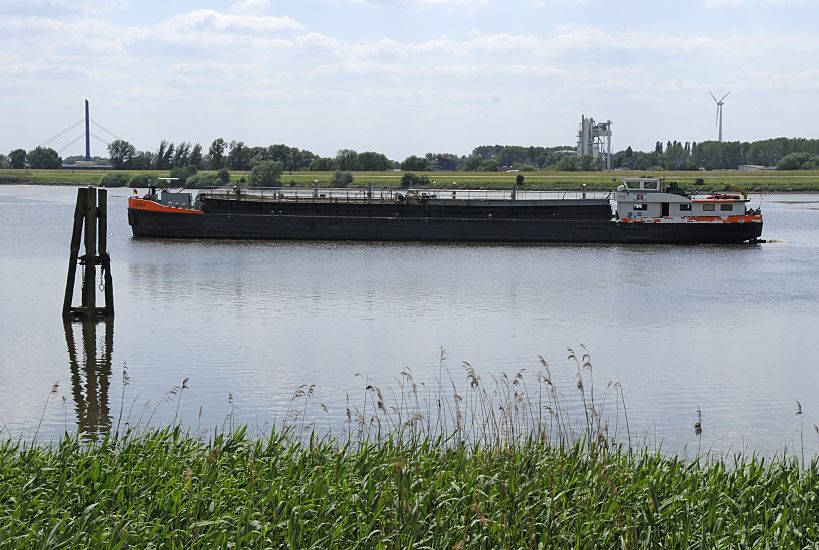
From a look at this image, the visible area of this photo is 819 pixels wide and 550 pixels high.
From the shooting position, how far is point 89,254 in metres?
27.0

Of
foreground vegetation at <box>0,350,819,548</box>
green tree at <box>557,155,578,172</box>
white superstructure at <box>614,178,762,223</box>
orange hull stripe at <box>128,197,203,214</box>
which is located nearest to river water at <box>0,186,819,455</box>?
foreground vegetation at <box>0,350,819,548</box>

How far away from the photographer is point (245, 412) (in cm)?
1731

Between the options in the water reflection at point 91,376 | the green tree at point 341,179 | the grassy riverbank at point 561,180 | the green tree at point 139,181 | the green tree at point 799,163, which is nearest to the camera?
the water reflection at point 91,376

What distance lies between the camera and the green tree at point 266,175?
129375mm

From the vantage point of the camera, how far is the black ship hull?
57656mm

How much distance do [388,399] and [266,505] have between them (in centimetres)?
822

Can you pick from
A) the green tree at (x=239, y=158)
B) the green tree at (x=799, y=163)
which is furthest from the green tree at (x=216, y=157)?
the green tree at (x=799, y=163)

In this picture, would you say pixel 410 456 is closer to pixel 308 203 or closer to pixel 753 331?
pixel 753 331

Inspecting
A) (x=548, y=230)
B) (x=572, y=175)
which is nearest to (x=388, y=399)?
(x=548, y=230)

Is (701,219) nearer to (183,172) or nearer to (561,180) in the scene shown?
(561,180)

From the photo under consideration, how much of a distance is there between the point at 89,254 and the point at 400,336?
8.71m

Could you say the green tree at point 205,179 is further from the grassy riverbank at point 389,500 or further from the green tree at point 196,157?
the grassy riverbank at point 389,500

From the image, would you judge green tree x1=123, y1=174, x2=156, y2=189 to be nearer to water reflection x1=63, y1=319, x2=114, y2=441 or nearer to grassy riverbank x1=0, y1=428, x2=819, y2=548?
water reflection x1=63, y1=319, x2=114, y2=441

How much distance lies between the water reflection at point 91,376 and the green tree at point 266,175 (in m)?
103
